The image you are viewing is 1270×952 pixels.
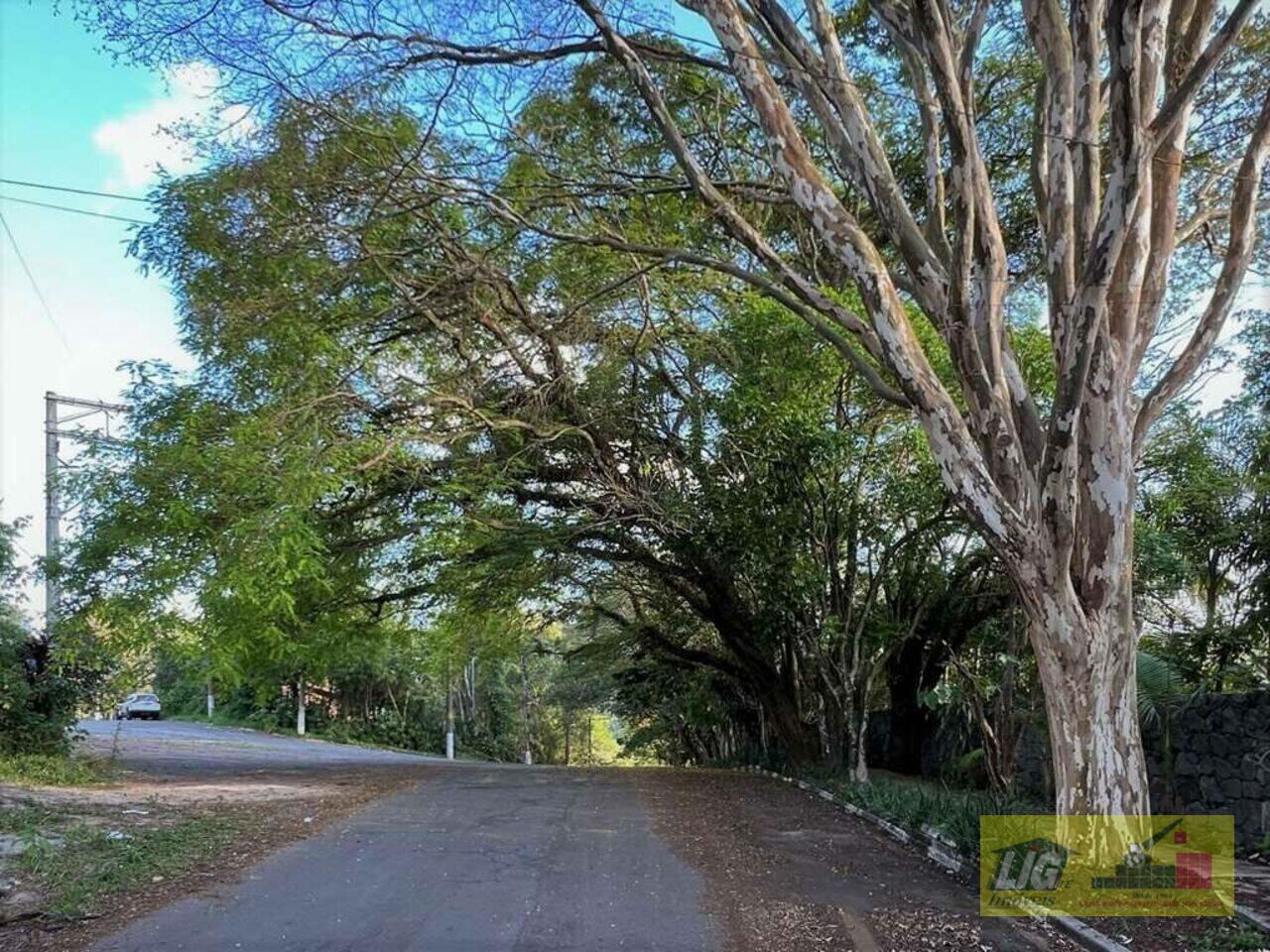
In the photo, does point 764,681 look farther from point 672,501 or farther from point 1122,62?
point 1122,62

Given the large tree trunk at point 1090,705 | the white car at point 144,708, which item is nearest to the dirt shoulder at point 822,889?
the large tree trunk at point 1090,705

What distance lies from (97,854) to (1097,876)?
701 centimetres

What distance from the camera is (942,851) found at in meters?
7.51

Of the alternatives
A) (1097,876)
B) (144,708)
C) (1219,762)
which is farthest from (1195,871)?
(144,708)

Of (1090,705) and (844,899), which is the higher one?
(1090,705)

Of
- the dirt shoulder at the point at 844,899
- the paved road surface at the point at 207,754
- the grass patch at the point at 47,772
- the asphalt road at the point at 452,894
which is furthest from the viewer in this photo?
the paved road surface at the point at 207,754

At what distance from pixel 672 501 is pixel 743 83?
263 inches

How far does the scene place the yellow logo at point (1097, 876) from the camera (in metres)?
5.68

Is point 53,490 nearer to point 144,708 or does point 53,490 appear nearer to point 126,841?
point 126,841

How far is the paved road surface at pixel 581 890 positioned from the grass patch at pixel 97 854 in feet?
1.78

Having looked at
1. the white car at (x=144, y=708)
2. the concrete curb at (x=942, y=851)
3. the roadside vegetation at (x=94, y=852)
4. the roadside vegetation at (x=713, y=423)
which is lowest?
the white car at (x=144, y=708)

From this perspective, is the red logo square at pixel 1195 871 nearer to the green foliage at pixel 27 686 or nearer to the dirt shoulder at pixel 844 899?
the dirt shoulder at pixel 844 899

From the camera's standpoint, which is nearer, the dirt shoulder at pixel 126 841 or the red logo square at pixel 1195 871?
the dirt shoulder at pixel 126 841

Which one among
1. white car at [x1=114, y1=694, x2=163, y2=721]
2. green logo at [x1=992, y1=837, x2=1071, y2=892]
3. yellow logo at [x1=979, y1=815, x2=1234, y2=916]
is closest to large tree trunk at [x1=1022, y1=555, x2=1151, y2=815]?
yellow logo at [x1=979, y1=815, x2=1234, y2=916]
